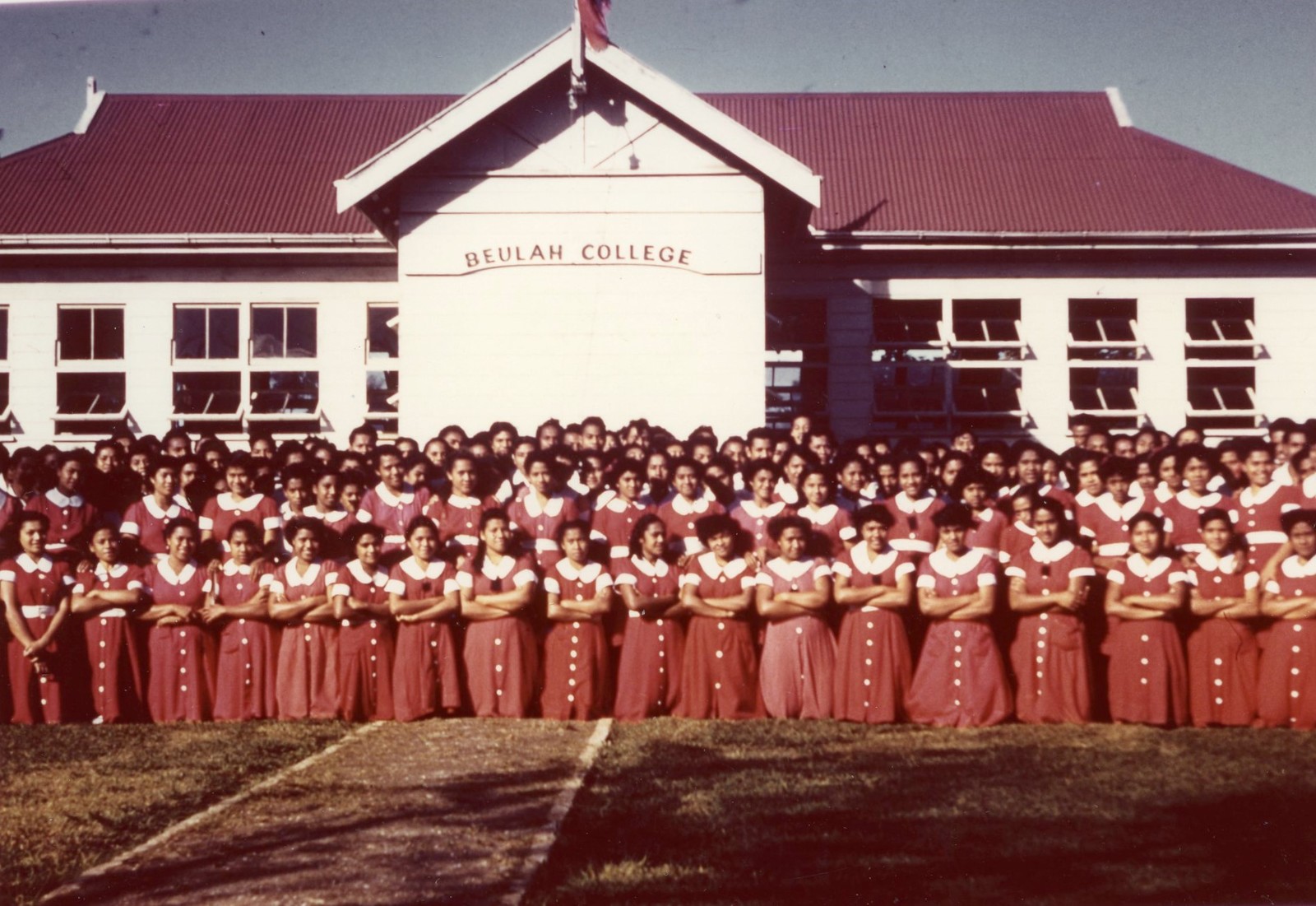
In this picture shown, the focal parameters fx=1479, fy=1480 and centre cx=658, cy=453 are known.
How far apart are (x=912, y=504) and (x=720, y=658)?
1.78m

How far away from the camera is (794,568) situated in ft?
32.1

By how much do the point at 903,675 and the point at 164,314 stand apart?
1090cm

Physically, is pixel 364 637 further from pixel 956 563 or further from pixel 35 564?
pixel 956 563

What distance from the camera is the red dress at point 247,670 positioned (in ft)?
33.0

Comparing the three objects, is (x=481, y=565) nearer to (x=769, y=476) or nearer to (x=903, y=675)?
(x=769, y=476)

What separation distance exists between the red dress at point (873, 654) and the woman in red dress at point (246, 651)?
384cm

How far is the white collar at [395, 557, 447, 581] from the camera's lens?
9969 millimetres

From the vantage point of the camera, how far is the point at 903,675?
31.7 feet

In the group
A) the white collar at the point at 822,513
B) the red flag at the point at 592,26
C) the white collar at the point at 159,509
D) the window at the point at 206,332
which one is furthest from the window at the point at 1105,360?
the white collar at the point at 159,509

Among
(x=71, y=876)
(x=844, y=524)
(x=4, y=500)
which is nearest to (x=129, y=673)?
(x=4, y=500)

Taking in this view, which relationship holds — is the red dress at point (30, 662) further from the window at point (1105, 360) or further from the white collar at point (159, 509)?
the window at point (1105, 360)

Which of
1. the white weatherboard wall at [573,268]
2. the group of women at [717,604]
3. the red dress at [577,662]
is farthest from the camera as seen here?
the white weatherboard wall at [573,268]

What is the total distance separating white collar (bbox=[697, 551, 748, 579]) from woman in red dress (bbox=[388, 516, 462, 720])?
1.67 m

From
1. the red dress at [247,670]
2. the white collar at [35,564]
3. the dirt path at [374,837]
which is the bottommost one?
the dirt path at [374,837]
